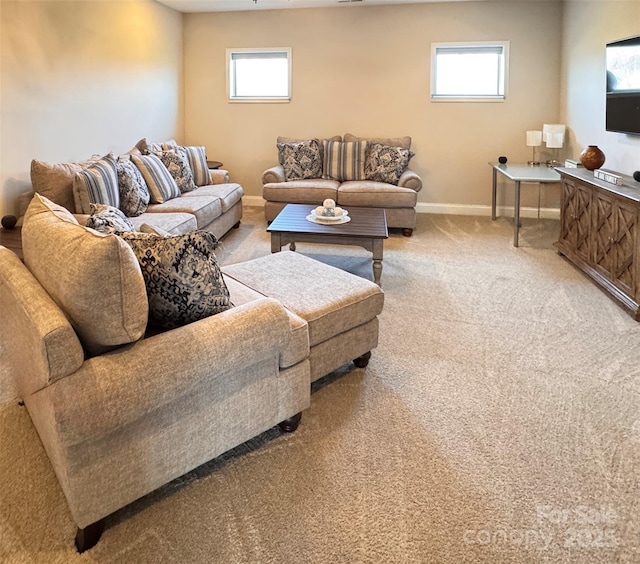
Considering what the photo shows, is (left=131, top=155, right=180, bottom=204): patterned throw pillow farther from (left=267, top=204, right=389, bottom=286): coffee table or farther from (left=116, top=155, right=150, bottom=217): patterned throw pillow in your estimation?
(left=267, top=204, right=389, bottom=286): coffee table

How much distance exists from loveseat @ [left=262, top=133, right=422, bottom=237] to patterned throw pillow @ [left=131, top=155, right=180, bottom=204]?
1.10 metres

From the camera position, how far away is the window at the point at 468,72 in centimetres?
583

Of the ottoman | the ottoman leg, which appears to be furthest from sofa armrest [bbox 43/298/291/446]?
the ottoman leg

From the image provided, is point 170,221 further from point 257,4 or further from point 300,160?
point 257,4

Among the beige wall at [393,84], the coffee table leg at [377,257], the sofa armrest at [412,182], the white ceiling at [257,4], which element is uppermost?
the white ceiling at [257,4]

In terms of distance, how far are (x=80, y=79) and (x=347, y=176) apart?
2.82 m

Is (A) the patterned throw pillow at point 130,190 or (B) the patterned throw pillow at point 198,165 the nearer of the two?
(A) the patterned throw pillow at point 130,190

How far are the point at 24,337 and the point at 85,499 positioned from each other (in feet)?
1.74

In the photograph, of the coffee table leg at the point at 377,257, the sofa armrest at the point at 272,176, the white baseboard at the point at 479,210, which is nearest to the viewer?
the coffee table leg at the point at 377,257

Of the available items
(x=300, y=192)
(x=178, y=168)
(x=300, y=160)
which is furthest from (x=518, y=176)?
(x=178, y=168)

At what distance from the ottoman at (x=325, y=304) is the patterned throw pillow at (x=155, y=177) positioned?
6.90 feet

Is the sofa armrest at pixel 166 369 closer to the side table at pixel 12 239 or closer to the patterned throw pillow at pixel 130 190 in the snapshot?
the side table at pixel 12 239

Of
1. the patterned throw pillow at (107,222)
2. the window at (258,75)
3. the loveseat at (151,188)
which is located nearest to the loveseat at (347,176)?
the loveseat at (151,188)

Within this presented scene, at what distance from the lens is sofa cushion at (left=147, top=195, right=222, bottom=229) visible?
414cm
